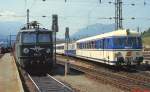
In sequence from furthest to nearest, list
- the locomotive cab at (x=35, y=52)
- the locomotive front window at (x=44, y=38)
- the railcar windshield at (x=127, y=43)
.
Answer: the railcar windshield at (x=127, y=43)
the locomotive front window at (x=44, y=38)
the locomotive cab at (x=35, y=52)

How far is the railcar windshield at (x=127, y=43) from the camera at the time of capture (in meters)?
29.6

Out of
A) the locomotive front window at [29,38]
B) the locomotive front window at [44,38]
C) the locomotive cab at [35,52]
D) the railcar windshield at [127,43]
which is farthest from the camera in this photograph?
the railcar windshield at [127,43]

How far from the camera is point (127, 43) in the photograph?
29.7 metres

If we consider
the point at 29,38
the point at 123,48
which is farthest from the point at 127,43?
the point at 29,38

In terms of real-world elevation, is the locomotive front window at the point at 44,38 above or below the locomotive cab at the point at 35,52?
above

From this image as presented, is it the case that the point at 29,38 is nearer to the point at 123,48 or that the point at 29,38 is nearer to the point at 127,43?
the point at 123,48

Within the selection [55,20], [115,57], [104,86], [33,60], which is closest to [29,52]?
[33,60]

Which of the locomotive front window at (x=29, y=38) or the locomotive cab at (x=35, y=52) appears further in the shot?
the locomotive front window at (x=29, y=38)

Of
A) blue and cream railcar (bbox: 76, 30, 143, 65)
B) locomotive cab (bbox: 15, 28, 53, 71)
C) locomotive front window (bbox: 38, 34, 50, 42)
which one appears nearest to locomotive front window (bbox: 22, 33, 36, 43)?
locomotive cab (bbox: 15, 28, 53, 71)

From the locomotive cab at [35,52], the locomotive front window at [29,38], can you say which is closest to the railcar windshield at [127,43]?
the locomotive cab at [35,52]

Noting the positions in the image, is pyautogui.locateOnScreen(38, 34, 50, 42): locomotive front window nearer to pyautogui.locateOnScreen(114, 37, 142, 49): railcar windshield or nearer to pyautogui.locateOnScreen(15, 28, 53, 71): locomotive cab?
pyautogui.locateOnScreen(15, 28, 53, 71): locomotive cab

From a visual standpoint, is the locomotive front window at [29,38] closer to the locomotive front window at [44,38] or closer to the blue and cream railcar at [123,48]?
the locomotive front window at [44,38]

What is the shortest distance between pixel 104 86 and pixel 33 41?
810 centimetres

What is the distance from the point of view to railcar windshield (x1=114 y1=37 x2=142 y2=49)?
29609mm
